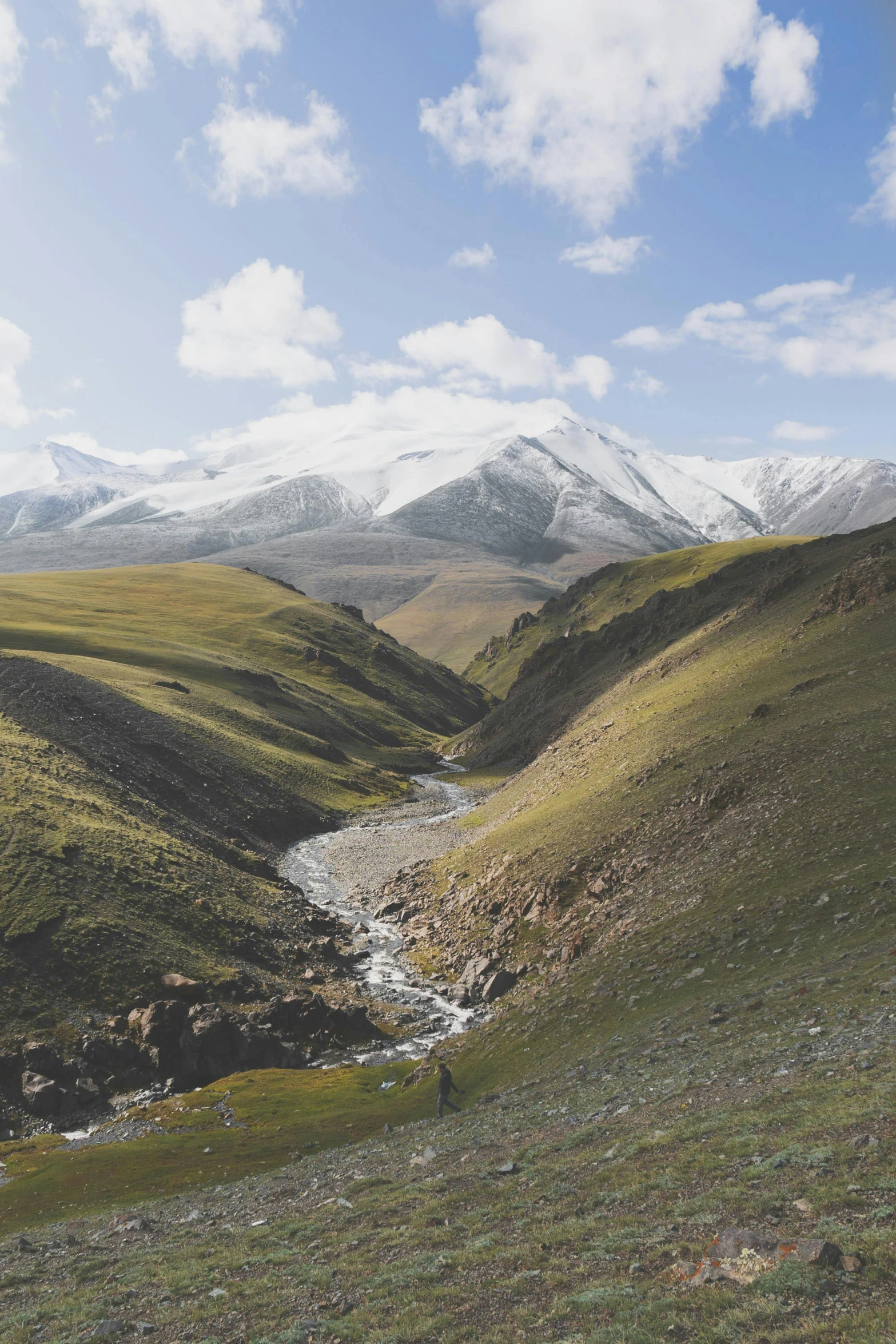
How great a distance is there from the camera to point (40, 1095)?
127 ft

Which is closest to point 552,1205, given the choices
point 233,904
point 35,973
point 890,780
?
point 890,780

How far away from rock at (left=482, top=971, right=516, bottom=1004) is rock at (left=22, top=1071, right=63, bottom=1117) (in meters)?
25.9

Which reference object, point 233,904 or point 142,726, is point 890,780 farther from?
point 142,726

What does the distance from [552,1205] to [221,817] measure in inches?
3094

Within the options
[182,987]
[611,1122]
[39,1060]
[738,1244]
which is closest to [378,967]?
[182,987]

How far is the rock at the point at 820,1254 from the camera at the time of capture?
11.7 meters

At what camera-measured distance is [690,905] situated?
41250mm

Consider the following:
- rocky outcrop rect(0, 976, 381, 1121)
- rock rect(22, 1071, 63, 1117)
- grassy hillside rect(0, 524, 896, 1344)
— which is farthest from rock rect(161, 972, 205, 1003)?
rock rect(22, 1071, 63, 1117)

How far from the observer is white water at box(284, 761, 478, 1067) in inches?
1834

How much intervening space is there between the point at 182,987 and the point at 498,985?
2168 centimetres

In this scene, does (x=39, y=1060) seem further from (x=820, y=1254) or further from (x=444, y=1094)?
(x=820, y=1254)

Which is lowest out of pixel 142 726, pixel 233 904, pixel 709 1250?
pixel 233 904

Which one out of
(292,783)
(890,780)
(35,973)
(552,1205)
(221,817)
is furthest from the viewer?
(292,783)

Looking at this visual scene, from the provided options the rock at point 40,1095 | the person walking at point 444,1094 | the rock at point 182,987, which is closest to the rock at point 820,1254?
the person walking at point 444,1094
